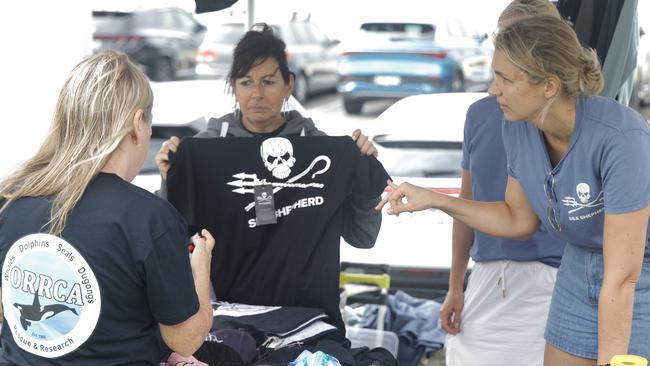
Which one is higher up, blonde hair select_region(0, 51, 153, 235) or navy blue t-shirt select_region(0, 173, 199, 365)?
blonde hair select_region(0, 51, 153, 235)

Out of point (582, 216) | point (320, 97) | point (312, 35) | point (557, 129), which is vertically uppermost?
point (557, 129)

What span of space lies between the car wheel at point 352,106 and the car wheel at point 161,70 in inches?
196

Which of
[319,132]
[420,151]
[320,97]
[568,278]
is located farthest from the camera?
[320,97]

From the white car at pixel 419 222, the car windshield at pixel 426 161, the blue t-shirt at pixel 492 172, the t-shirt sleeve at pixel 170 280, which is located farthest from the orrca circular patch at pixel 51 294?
the car windshield at pixel 426 161

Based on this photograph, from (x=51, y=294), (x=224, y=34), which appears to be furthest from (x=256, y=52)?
(x=224, y=34)

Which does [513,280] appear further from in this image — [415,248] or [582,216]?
[415,248]

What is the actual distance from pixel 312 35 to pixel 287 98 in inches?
301

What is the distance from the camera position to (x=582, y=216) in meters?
1.85

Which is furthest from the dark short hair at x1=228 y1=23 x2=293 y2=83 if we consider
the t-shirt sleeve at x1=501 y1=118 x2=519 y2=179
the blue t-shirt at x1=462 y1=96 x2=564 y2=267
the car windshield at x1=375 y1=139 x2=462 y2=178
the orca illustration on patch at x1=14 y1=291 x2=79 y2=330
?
the car windshield at x1=375 y1=139 x2=462 y2=178

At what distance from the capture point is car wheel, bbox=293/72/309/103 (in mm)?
10891

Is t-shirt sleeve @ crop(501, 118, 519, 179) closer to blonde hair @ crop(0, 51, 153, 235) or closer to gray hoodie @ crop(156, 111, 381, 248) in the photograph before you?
gray hoodie @ crop(156, 111, 381, 248)

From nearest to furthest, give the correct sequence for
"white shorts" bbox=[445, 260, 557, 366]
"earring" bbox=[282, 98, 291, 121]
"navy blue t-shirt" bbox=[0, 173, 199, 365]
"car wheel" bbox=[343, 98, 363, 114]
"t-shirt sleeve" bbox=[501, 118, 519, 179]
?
"navy blue t-shirt" bbox=[0, 173, 199, 365], "t-shirt sleeve" bbox=[501, 118, 519, 179], "white shorts" bbox=[445, 260, 557, 366], "earring" bbox=[282, 98, 291, 121], "car wheel" bbox=[343, 98, 363, 114]

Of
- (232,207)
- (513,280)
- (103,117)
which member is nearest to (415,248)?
(513,280)

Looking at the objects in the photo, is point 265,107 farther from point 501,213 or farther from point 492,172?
point 501,213
